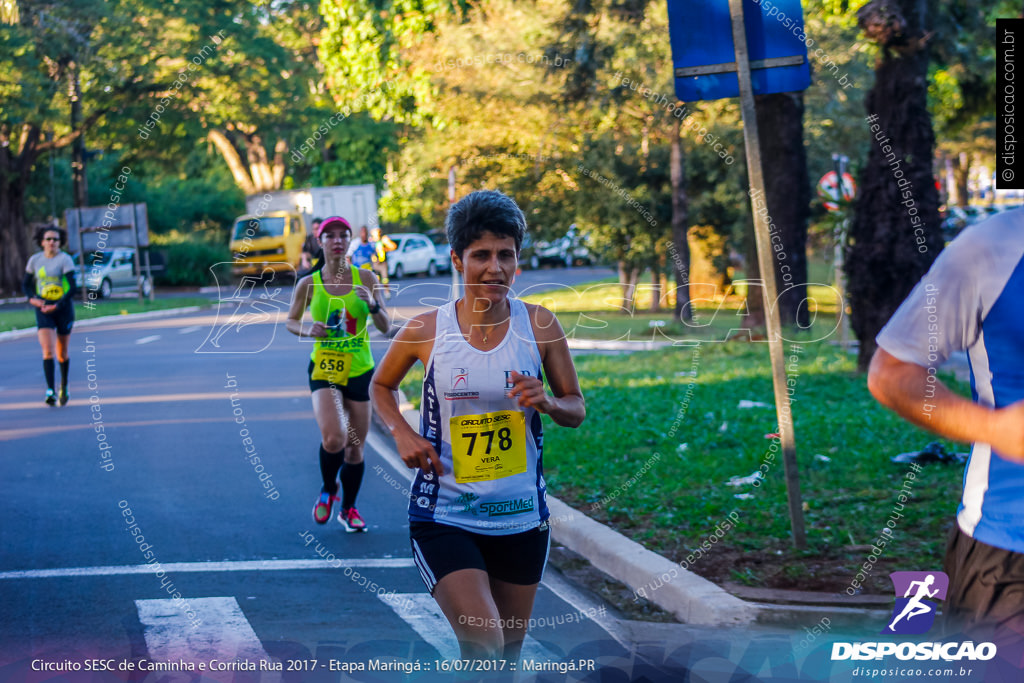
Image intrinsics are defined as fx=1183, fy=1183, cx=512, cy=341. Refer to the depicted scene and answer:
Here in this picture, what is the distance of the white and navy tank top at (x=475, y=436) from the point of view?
3.68 m

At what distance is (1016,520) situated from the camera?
8.12ft

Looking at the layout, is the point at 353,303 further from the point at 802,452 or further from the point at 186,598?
the point at 802,452

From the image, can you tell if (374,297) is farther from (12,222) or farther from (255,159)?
(255,159)

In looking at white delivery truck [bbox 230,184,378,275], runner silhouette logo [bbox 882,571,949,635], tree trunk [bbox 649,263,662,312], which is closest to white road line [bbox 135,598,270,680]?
runner silhouette logo [bbox 882,571,949,635]

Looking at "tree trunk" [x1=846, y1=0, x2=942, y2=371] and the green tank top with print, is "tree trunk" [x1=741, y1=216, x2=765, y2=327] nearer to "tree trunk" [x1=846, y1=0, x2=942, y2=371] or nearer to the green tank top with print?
"tree trunk" [x1=846, y1=0, x2=942, y2=371]

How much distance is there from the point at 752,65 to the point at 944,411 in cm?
457

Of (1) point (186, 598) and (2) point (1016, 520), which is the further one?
(1) point (186, 598)

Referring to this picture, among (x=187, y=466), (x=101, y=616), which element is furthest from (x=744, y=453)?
(x=101, y=616)

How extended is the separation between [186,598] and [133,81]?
30443mm

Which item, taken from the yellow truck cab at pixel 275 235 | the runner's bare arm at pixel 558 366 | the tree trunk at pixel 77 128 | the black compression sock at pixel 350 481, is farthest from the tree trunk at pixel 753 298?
the tree trunk at pixel 77 128

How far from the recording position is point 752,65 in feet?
21.6

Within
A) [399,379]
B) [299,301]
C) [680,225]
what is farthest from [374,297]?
[680,225]

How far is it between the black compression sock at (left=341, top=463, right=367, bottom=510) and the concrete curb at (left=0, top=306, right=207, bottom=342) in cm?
1797

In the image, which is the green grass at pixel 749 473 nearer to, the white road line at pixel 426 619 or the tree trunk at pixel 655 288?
the white road line at pixel 426 619
